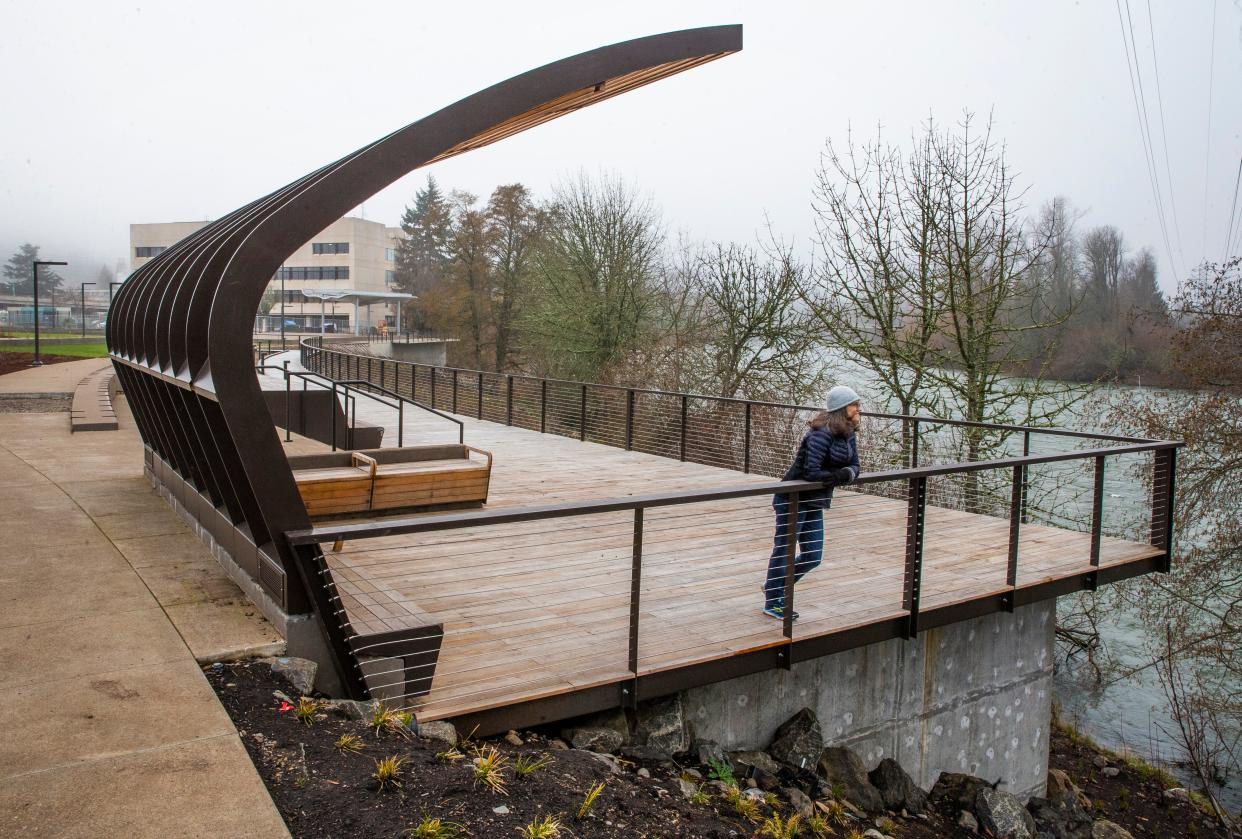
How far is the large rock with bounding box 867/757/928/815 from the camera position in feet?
22.1

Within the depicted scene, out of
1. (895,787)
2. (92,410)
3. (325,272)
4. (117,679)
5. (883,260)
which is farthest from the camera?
(325,272)

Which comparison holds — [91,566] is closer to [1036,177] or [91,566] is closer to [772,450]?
[772,450]

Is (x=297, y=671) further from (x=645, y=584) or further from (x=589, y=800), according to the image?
(x=645, y=584)

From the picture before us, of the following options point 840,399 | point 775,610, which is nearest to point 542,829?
point 775,610

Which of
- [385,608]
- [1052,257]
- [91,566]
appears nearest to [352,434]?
[91,566]

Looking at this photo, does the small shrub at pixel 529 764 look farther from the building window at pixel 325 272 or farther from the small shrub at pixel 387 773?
the building window at pixel 325 272

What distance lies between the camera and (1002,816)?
6.92 metres

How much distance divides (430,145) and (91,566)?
3.75m

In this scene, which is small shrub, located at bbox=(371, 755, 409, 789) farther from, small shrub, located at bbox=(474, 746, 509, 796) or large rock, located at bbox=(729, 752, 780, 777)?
large rock, located at bbox=(729, 752, 780, 777)

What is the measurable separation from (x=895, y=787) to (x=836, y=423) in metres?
2.76

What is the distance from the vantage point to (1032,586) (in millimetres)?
7371

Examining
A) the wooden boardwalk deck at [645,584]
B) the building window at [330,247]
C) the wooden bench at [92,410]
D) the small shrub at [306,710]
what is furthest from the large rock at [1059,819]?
the building window at [330,247]

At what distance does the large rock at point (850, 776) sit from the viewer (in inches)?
247

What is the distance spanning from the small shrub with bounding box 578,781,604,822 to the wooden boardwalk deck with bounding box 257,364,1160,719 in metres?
0.74
